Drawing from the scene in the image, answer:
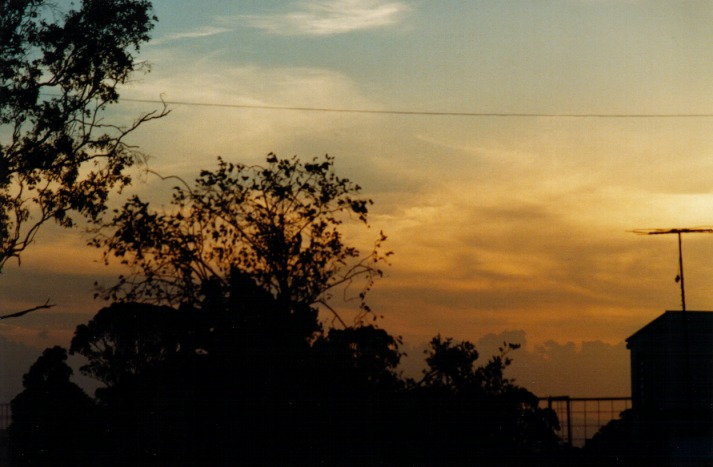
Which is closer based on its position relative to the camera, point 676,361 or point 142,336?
point 142,336

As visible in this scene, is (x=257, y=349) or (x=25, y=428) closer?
(x=257, y=349)

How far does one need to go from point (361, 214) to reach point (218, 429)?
5121 mm

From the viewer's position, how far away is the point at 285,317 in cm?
1873

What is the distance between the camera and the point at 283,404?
60.0 feet

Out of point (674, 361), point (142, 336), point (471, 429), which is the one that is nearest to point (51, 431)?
point (142, 336)

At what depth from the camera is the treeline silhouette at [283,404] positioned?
58.0 ft

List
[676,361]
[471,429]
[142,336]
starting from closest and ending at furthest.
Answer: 1. [471,429]
2. [142,336]
3. [676,361]

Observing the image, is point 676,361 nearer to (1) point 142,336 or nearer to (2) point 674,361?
(2) point 674,361

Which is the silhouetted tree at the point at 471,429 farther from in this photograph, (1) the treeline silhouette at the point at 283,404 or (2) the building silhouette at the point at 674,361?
(2) the building silhouette at the point at 674,361

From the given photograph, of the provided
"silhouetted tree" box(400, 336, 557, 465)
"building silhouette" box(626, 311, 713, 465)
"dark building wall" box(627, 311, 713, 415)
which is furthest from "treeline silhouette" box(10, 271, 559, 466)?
"dark building wall" box(627, 311, 713, 415)

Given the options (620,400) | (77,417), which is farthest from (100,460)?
(620,400)

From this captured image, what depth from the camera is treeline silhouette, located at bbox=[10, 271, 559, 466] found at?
17.7m

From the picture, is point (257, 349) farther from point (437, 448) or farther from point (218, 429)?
point (437, 448)

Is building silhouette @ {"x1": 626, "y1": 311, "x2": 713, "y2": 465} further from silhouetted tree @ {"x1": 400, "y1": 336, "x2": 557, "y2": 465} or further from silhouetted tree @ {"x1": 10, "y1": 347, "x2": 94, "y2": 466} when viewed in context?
silhouetted tree @ {"x1": 10, "y1": 347, "x2": 94, "y2": 466}
